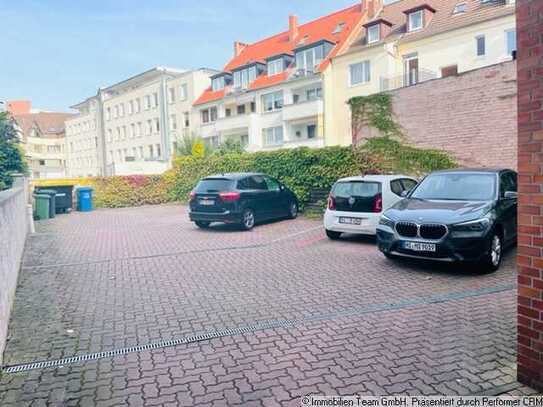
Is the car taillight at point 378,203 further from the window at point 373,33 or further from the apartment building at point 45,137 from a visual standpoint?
the apartment building at point 45,137

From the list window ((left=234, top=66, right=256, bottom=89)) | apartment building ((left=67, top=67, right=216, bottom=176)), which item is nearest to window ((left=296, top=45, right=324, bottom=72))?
window ((left=234, top=66, right=256, bottom=89))

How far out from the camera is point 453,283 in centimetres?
630

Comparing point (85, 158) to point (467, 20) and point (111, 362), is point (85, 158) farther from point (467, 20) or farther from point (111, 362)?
point (111, 362)

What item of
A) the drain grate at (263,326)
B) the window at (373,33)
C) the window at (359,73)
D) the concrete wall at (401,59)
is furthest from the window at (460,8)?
the drain grate at (263,326)

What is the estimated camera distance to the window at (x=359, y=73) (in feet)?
102

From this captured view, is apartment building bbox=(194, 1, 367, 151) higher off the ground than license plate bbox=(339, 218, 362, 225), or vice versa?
apartment building bbox=(194, 1, 367, 151)

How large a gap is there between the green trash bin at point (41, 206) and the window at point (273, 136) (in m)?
22.1

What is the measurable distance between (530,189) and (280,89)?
118ft

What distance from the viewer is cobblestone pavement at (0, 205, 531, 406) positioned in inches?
137

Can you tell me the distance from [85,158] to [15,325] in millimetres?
73216

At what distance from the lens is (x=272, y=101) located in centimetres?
3891

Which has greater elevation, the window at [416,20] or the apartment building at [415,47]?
the window at [416,20]

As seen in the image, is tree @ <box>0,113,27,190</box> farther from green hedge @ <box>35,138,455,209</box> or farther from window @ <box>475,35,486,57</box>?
window @ <box>475,35,486,57</box>

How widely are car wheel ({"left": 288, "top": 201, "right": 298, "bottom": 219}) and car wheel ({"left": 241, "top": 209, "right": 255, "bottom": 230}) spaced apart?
204 cm
